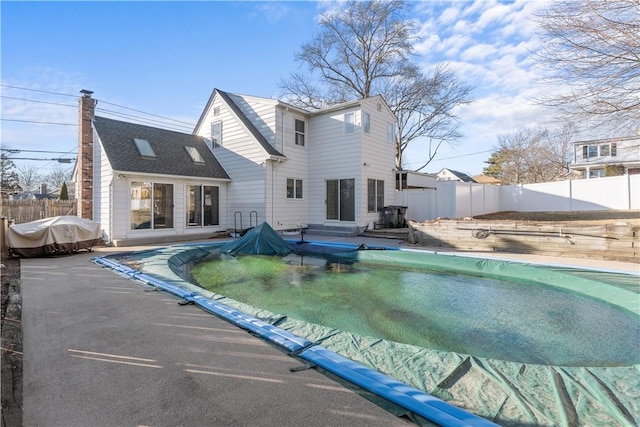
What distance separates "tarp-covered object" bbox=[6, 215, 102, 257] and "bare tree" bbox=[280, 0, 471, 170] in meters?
18.1

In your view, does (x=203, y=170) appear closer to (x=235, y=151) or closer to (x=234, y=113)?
(x=235, y=151)

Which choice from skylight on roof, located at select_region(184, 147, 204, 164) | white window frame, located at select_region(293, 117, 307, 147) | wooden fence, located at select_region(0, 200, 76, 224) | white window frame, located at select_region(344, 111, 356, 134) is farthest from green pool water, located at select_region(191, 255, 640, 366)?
wooden fence, located at select_region(0, 200, 76, 224)

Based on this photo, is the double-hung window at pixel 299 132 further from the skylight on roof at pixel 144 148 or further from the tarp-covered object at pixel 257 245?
the skylight on roof at pixel 144 148

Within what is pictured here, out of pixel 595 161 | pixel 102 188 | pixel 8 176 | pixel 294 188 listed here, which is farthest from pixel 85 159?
pixel 595 161

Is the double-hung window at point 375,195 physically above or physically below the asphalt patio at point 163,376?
above

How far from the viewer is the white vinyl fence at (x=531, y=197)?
13297mm

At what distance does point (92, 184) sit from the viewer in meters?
11.4

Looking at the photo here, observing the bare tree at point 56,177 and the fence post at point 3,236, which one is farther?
the bare tree at point 56,177

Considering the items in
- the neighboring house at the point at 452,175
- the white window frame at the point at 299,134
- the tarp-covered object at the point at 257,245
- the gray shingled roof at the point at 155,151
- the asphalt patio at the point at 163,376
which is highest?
the neighboring house at the point at 452,175

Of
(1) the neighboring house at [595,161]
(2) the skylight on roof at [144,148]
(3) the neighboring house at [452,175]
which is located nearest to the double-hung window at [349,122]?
(2) the skylight on roof at [144,148]

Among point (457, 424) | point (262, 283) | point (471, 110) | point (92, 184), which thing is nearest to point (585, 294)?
point (457, 424)

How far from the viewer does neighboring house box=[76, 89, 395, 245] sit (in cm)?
1086

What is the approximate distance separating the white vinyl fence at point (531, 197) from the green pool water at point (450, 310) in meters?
6.87

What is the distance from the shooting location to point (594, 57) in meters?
7.32
